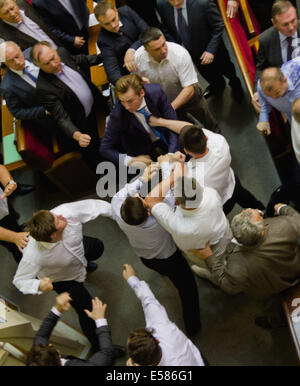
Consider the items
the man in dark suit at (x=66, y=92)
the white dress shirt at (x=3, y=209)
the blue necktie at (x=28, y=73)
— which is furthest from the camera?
the blue necktie at (x=28, y=73)

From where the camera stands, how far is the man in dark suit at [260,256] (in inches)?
89.3

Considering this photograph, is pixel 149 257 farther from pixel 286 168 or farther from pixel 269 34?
pixel 269 34

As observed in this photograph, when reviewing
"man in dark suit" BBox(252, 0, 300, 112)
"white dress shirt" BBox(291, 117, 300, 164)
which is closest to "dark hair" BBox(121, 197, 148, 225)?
"white dress shirt" BBox(291, 117, 300, 164)

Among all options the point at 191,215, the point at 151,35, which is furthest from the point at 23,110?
the point at 191,215

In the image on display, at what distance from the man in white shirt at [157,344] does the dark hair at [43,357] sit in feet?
1.30

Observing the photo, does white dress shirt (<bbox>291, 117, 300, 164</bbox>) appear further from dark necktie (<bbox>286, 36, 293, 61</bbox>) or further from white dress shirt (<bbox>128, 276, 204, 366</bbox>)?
white dress shirt (<bbox>128, 276, 204, 366</bbox>)

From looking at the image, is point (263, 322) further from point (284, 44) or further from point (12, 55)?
point (12, 55)

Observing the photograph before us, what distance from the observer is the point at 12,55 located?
337cm

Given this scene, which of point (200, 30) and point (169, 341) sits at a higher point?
point (200, 30)

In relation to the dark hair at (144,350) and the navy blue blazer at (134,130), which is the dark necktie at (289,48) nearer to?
the navy blue blazer at (134,130)

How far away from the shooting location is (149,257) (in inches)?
113

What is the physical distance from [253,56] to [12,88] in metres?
2.20

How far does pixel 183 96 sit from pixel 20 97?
4.81 feet

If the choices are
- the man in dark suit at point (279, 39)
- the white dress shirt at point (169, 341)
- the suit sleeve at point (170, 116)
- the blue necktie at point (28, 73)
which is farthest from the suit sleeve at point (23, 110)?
the white dress shirt at point (169, 341)
